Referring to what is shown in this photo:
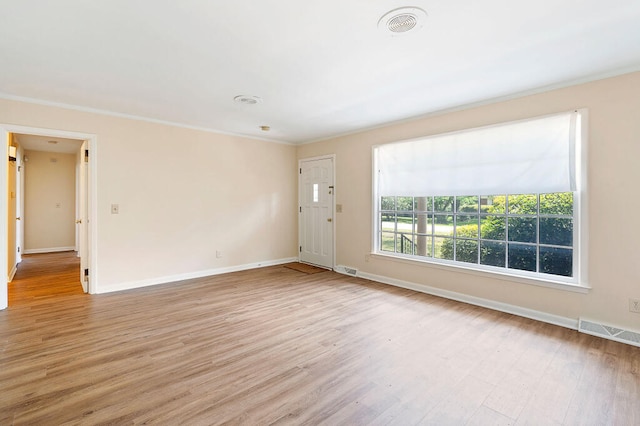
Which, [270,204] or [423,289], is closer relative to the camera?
[423,289]

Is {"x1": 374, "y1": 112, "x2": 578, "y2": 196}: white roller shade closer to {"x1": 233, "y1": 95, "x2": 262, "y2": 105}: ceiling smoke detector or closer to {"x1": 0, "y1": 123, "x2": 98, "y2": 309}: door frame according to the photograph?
{"x1": 233, "y1": 95, "x2": 262, "y2": 105}: ceiling smoke detector

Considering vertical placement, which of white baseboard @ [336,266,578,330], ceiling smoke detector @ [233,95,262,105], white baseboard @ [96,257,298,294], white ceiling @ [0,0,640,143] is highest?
ceiling smoke detector @ [233,95,262,105]

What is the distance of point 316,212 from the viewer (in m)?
6.01

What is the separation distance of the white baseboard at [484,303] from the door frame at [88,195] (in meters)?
4.02

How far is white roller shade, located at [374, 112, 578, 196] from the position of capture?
10.4ft

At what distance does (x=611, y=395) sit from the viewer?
2023 mm

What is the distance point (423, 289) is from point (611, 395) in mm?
2337

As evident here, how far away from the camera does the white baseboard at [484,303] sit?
10.3ft

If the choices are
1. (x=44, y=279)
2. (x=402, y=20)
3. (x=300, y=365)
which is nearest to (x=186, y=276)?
(x=44, y=279)

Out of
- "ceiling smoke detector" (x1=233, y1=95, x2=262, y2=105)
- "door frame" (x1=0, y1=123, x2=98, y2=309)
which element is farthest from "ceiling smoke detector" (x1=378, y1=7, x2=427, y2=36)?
"door frame" (x1=0, y1=123, x2=98, y2=309)

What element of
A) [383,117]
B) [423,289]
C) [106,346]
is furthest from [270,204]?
[106,346]

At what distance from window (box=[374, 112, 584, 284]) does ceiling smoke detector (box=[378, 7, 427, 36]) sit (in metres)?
2.09

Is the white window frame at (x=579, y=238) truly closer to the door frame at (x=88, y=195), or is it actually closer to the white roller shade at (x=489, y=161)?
the white roller shade at (x=489, y=161)

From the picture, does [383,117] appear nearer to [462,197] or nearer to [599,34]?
[462,197]
